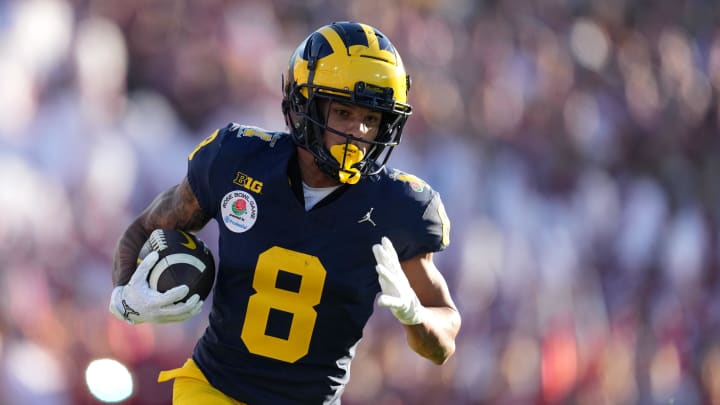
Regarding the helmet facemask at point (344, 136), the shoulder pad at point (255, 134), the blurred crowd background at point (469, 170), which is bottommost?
the blurred crowd background at point (469, 170)

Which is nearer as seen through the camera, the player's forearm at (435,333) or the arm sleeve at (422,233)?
the player's forearm at (435,333)

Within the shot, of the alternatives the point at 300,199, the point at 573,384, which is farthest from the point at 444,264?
the point at 300,199

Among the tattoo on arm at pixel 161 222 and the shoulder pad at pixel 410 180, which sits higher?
the shoulder pad at pixel 410 180

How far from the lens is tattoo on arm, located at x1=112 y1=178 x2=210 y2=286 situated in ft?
9.87

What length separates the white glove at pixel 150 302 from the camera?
2.76 metres

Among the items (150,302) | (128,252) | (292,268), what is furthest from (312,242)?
(128,252)

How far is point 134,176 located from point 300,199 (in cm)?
155

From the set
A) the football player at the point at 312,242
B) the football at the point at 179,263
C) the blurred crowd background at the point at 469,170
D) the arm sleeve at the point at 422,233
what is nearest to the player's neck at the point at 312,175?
the football player at the point at 312,242

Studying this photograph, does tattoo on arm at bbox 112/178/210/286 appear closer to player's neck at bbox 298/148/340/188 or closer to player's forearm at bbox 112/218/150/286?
player's forearm at bbox 112/218/150/286

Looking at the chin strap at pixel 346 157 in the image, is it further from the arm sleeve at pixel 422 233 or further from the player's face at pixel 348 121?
the arm sleeve at pixel 422 233

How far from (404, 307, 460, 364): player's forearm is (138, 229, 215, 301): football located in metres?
0.59

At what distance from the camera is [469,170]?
5.48 meters

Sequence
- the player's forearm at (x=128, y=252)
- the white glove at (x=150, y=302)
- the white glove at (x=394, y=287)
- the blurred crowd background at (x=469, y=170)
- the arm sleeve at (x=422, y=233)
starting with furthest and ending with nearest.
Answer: the blurred crowd background at (x=469, y=170)
the player's forearm at (x=128, y=252)
the arm sleeve at (x=422, y=233)
the white glove at (x=150, y=302)
the white glove at (x=394, y=287)

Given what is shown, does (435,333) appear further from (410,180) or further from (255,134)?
(255,134)
